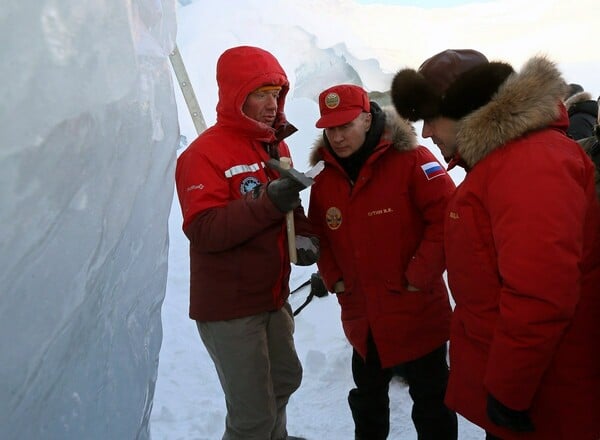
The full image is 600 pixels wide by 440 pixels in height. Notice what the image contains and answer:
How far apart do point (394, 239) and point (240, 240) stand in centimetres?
62

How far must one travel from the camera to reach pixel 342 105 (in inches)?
79.6

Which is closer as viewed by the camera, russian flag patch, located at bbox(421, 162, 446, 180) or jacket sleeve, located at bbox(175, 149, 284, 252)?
jacket sleeve, located at bbox(175, 149, 284, 252)

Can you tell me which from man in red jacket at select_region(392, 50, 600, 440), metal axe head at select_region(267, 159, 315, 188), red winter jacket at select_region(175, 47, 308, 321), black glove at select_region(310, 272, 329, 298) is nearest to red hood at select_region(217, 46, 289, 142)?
red winter jacket at select_region(175, 47, 308, 321)

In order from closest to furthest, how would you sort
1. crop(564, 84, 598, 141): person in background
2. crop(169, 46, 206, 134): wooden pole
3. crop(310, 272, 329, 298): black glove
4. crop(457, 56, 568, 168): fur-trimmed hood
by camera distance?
crop(457, 56, 568, 168): fur-trimmed hood
crop(564, 84, 598, 141): person in background
crop(169, 46, 206, 134): wooden pole
crop(310, 272, 329, 298): black glove

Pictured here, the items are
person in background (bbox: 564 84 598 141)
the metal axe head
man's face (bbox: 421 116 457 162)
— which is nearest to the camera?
man's face (bbox: 421 116 457 162)

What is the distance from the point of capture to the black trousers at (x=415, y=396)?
2.07 m

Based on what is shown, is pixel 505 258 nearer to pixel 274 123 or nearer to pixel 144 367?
pixel 274 123

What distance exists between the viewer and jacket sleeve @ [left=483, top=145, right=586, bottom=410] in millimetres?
1129

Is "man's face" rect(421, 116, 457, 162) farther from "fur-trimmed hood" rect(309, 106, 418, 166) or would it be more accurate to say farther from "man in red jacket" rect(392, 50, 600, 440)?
"fur-trimmed hood" rect(309, 106, 418, 166)

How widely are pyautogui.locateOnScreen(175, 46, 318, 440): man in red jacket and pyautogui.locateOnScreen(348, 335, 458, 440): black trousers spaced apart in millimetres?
393

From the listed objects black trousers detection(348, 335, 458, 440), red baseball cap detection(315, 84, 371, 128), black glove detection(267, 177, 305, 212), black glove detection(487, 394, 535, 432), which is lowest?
black trousers detection(348, 335, 458, 440)

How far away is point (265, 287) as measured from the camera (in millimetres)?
1916

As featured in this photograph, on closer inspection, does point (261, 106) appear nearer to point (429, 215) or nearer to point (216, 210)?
point (216, 210)

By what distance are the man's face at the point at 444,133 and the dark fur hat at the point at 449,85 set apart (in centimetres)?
2
